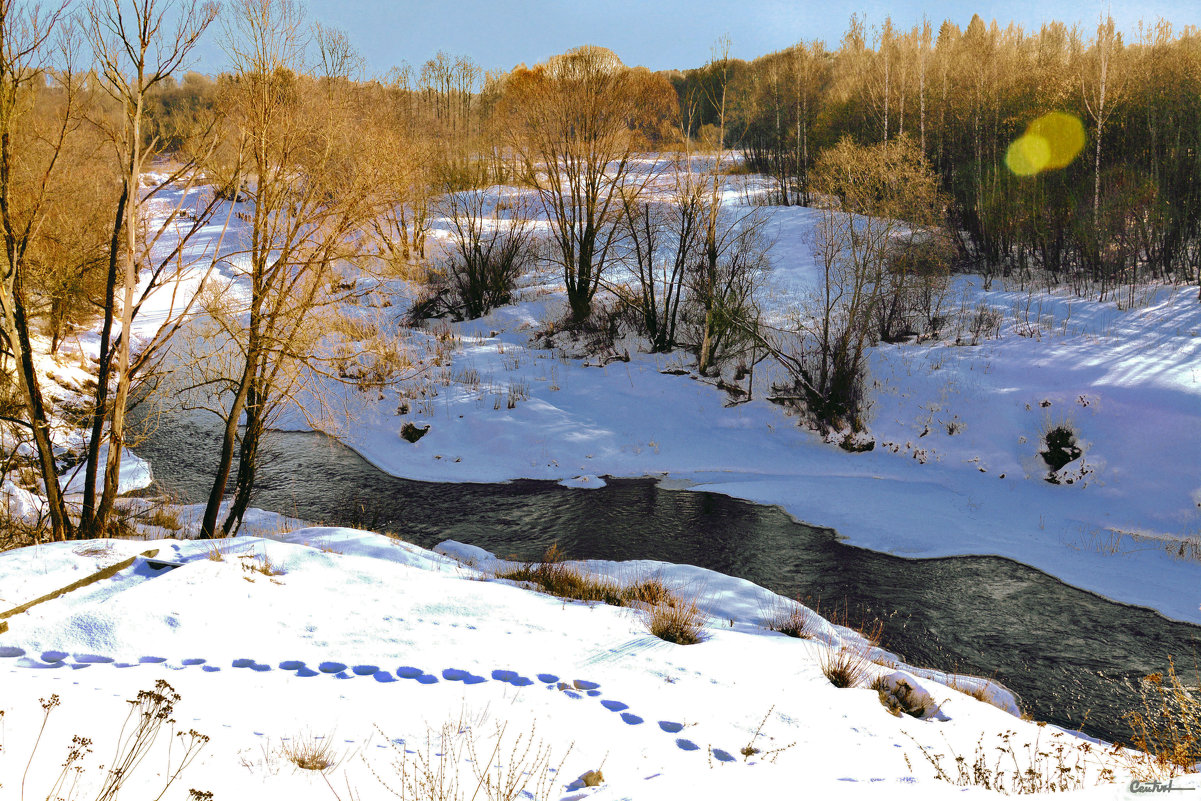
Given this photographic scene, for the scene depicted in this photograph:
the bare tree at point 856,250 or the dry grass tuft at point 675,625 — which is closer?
the dry grass tuft at point 675,625

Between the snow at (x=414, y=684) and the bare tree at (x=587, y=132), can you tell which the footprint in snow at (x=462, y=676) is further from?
the bare tree at (x=587, y=132)

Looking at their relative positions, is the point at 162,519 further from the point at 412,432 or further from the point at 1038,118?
the point at 1038,118

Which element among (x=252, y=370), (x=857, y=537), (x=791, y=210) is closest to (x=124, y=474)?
(x=252, y=370)

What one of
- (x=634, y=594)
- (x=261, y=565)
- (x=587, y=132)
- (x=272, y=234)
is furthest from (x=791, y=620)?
(x=587, y=132)

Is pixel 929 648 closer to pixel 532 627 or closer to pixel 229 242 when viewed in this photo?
pixel 532 627

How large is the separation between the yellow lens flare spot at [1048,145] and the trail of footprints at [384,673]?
27439 mm

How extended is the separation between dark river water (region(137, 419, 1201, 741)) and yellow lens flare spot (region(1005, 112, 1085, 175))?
64.6ft

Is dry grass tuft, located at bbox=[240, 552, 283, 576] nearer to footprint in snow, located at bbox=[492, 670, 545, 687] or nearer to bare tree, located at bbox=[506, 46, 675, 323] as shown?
footprint in snow, located at bbox=[492, 670, 545, 687]

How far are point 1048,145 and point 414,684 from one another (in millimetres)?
29796

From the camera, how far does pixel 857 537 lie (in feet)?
44.1

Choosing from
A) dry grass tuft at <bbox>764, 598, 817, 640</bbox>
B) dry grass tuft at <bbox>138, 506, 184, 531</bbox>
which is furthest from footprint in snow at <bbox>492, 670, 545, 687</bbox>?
dry grass tuft at <bbox>138, 506, 184, 531</bbox>

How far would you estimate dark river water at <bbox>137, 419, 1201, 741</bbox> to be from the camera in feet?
29.7

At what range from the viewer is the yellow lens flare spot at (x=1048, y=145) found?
25.5m

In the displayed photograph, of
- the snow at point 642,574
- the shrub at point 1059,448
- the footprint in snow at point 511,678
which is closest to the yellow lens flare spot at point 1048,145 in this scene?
the snow at point 642,574
